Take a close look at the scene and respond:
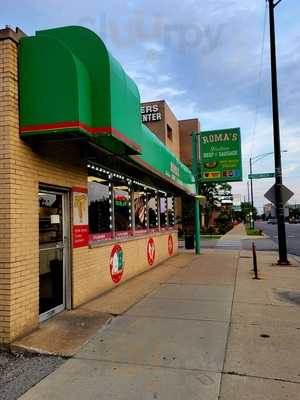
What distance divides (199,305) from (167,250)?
8.91 metres

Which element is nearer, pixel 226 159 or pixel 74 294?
pixel 74 294

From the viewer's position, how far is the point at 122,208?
10930mm

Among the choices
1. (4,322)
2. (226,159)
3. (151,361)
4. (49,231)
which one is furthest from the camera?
(226,159)

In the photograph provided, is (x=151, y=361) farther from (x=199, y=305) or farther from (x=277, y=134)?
(x=277, y=134)

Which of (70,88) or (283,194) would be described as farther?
(283,194)

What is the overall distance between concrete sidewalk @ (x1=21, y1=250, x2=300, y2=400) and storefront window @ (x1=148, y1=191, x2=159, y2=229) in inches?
225

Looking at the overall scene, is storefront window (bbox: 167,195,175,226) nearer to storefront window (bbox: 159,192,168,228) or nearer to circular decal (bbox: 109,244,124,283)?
storefront window (bbox: 159,192,168,228)

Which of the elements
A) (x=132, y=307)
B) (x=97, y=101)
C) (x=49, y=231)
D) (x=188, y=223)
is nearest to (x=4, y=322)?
(x=49, y=231)

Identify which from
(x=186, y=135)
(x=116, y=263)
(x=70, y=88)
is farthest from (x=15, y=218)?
(x=186, y=135)

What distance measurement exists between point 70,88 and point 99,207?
387 centimetres

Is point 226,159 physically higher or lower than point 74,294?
higher

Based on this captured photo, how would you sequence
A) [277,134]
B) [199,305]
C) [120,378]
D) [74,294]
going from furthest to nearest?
1. [277,134]
2. [199,305]
3. [74,294]
4. [120,378]

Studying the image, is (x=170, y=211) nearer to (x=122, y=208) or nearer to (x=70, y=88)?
(x=122, y=208)

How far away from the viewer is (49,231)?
6832mm
